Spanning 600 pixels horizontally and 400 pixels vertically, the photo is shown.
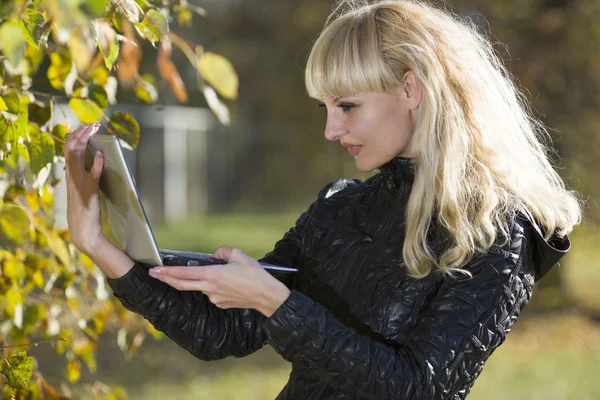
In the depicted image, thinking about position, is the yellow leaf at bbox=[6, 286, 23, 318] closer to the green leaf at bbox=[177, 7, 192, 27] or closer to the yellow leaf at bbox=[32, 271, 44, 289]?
the yellow leaf at bbox=[32, 271, 44, 289]

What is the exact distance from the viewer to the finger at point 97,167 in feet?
6.33

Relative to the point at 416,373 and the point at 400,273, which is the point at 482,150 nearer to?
the point at 400,273

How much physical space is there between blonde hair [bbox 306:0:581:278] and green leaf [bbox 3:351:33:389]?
80cm

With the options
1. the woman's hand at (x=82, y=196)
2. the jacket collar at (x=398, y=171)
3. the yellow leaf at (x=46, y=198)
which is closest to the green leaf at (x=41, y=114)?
the yellow leaf at (x=46, y=198)

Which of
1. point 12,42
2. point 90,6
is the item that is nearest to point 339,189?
point 12,42

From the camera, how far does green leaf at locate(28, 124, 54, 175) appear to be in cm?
212

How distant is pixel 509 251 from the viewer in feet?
6.15

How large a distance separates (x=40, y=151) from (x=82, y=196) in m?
0.20

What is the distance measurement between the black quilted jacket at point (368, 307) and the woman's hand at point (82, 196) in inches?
4.5

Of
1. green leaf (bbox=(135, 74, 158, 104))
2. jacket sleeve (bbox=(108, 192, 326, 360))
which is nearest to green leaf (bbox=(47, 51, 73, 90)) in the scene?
green leaf (bbox=(135, 74, 158, 104))

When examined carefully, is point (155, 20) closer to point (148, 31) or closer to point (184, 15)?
point (148, 31)

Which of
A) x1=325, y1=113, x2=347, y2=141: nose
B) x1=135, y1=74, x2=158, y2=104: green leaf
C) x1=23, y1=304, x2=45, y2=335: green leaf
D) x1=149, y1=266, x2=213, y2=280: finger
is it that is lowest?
x1=23, y1=304, x2=45, y2=335: green leaf

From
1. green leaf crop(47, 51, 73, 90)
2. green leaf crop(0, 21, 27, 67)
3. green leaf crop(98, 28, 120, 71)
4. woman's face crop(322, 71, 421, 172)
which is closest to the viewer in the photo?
green leaf crop(0, 21, 27, 67)

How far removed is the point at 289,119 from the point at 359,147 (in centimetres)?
1903
